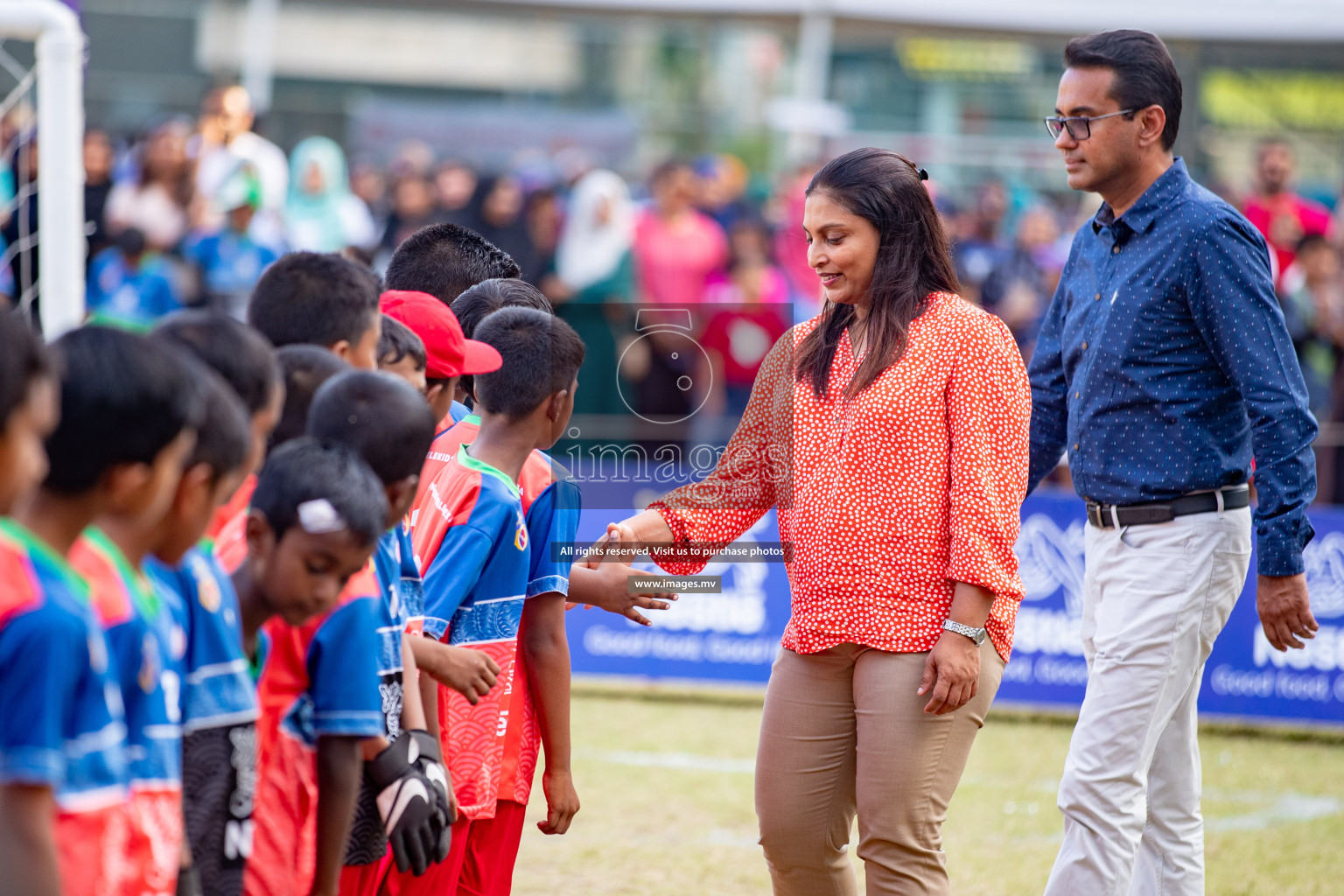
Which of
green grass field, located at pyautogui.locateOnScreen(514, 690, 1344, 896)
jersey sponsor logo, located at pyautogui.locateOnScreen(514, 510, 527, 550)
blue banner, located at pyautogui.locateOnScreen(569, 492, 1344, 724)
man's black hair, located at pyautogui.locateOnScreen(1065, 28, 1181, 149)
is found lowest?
green grass field, located at pyautogui.locateOnScreen(514, 690, 1344, 896)

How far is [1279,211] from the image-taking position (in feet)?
37.9

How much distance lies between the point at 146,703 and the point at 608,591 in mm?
1744

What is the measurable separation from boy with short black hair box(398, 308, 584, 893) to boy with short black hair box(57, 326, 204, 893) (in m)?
1.04

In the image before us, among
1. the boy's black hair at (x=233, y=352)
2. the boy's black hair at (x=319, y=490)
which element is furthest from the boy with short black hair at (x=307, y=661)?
the boy's black hair at (x=233, y=352)

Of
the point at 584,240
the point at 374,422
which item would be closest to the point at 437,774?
the point at 374,422

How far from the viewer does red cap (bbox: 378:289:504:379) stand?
3266 mm

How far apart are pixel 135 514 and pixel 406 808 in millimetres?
869

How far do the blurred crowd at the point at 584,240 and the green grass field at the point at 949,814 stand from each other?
2708mm

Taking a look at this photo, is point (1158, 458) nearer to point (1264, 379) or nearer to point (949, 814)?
point (1264, 379)

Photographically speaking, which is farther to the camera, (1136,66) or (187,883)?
(1136,66)

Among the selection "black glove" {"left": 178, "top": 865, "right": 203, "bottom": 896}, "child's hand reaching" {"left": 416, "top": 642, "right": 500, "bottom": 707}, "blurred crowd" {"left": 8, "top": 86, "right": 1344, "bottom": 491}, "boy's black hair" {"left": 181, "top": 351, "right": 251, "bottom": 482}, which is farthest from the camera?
"blurred crowd" {"left": 8, "top": 86, "right": 1344, "bottom": 491}

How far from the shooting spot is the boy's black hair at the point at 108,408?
76.2 inches

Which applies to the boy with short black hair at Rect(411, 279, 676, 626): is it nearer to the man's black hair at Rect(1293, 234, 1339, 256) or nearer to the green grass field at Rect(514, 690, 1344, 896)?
the green grass field at Rect(514, 690, 1344, 896)

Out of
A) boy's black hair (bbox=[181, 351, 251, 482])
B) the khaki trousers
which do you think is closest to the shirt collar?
the khaki trousers
